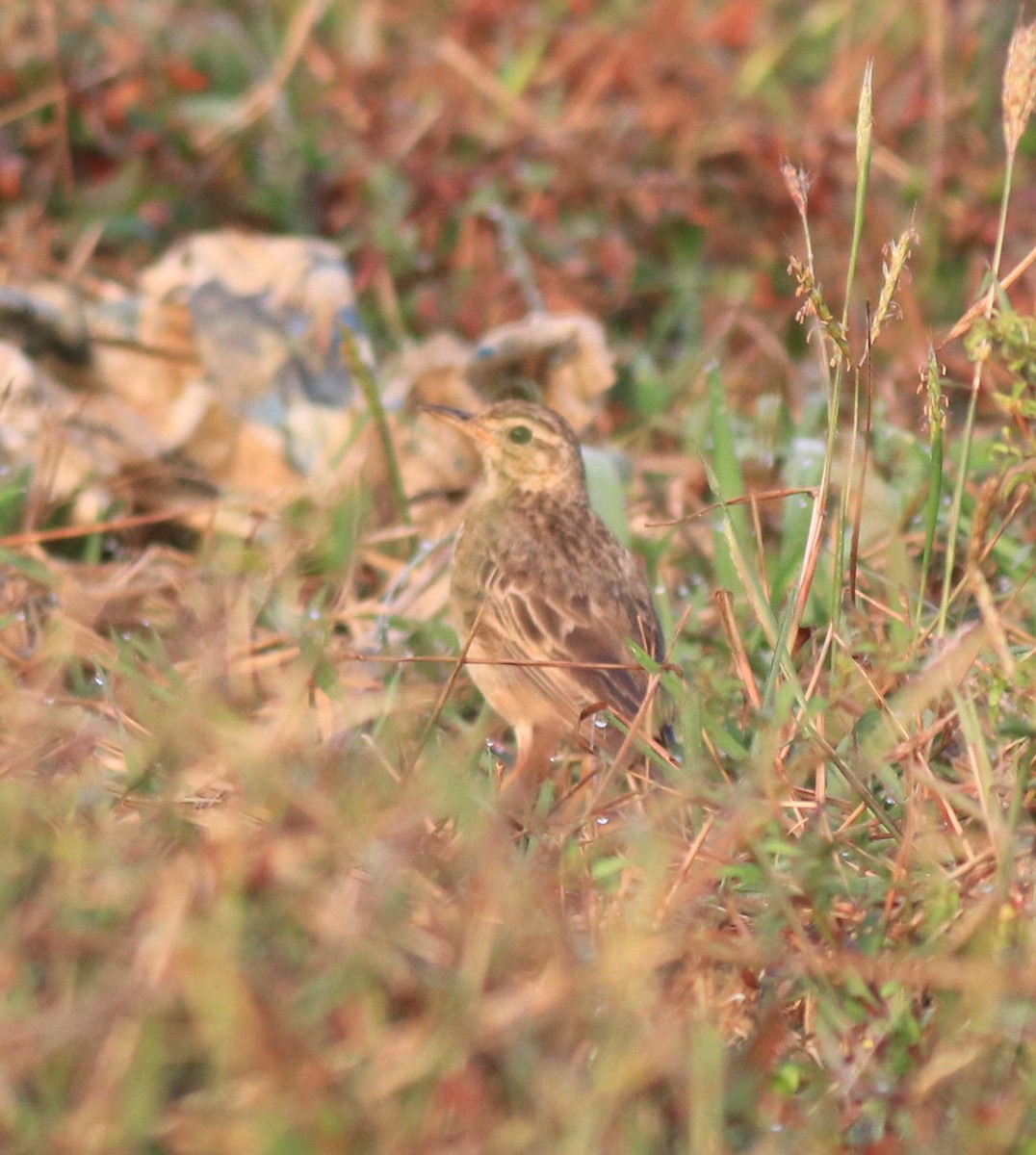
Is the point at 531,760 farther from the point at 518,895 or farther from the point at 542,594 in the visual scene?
the point at 518,895

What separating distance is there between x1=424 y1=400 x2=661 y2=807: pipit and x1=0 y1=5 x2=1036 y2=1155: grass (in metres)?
0.19

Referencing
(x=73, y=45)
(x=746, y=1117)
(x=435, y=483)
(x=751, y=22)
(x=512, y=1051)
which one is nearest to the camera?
(x=512, y=1051)

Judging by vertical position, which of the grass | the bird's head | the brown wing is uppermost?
the grass

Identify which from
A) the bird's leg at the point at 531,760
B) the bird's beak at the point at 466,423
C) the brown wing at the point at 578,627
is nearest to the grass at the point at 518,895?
the bird's leg at the point at 531,760

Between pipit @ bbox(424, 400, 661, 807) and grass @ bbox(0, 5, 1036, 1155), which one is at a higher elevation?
grass @ bbox(0, 5, 1036, 1155)

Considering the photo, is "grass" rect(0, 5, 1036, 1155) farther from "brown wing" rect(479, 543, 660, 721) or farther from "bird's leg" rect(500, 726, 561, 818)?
"brown wing" rect(479, 543, 660, 721)

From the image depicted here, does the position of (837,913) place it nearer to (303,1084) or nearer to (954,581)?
(303,1084)

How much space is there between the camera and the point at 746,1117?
2.71 m

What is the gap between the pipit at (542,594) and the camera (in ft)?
14.5

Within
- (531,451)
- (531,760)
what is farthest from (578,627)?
(531,451)

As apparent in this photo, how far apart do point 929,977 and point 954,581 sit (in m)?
2.46

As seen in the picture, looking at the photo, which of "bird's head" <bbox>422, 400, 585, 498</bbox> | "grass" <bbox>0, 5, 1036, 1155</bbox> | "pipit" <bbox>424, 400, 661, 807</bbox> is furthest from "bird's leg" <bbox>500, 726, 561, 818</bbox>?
"bird's head" <bbox>422, 400, 585, 498</bbox>

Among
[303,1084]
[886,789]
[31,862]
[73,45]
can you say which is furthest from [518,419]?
[73,45]

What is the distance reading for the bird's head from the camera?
5.23m
